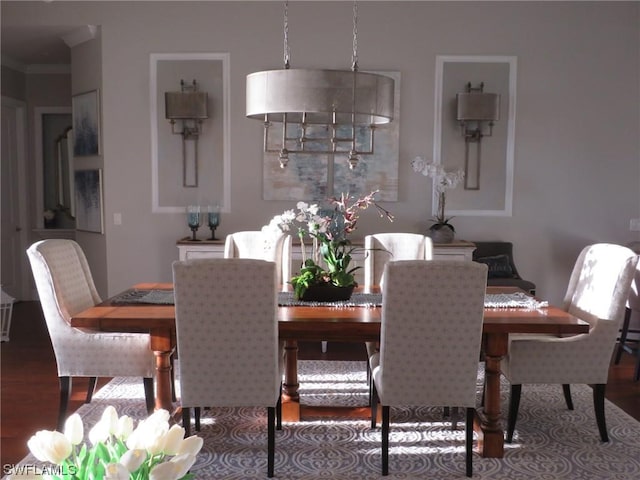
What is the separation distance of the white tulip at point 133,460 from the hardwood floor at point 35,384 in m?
2.32

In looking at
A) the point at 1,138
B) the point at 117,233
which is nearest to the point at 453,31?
the point at 117,233

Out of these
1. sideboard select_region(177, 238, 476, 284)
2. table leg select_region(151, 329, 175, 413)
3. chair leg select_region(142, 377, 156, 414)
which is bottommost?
chair leg select_region(142, 377, 156, 414)

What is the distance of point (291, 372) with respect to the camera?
337cm

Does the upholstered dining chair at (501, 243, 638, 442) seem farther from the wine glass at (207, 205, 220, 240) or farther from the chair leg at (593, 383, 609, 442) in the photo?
the wine glass at (207, 205, 220, 240)

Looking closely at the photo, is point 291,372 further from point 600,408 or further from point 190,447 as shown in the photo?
point 190,447

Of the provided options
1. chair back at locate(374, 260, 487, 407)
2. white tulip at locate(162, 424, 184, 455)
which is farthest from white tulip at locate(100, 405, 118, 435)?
chair back at locate(374, 260, 487, 407)

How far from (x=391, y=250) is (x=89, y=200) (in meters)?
2.99

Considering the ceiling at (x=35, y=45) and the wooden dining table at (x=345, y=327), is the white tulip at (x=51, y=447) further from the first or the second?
the ceiling at (x=35, y=45)

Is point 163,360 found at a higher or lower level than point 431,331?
lower

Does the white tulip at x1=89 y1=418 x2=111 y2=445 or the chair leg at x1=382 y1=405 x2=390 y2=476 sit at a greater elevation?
the white tulip at x1=89 y1=418 x2=111 y2=445

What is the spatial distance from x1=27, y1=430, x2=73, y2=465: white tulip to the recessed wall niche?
4.43 metres

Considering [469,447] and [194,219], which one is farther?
[194,219]

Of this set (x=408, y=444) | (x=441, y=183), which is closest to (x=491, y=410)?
(x=408, y=444)

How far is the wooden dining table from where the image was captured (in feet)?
8.91
